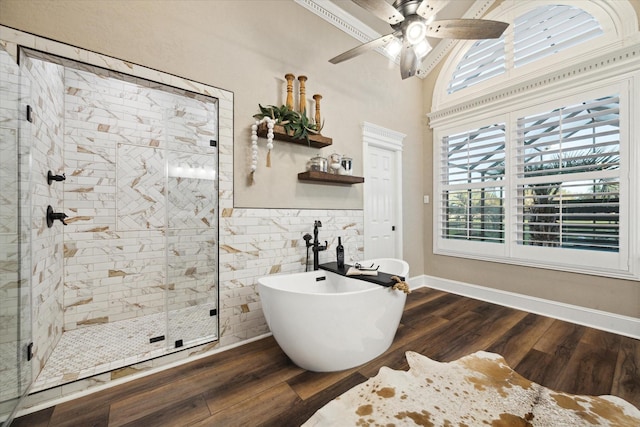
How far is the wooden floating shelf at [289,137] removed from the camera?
229 centimetres

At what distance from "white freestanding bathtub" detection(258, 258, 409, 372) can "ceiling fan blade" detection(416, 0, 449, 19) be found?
74.9 inches

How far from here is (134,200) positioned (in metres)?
2.93

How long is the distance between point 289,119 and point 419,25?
1.24 metres

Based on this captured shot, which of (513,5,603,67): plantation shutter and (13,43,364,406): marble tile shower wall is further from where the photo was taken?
(513,5,603,67): plantation shutter

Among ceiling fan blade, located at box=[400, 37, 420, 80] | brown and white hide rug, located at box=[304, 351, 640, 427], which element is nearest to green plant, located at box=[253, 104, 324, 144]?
ceiling fan blade, located at box=[400, 37, 420, 80]

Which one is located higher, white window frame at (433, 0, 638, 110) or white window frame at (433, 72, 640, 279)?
white window frame at (433, 0, 638, 110)

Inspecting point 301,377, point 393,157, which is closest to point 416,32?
point 393,157

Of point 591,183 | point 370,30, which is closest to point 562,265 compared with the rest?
point 591,183

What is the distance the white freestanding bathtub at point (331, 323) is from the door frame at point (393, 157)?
56.0 inches

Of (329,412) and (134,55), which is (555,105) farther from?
(134,55)

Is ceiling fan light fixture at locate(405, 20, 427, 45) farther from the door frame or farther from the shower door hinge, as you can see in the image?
the shower door hinge

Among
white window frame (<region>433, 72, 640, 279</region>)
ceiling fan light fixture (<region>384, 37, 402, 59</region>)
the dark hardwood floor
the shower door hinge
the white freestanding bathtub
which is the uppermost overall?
ceiling fan light fixture (<region>384, 37, 402, 59</region>)

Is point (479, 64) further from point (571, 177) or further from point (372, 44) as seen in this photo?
point (372, 44)

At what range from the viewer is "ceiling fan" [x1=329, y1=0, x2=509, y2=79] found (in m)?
1.68
